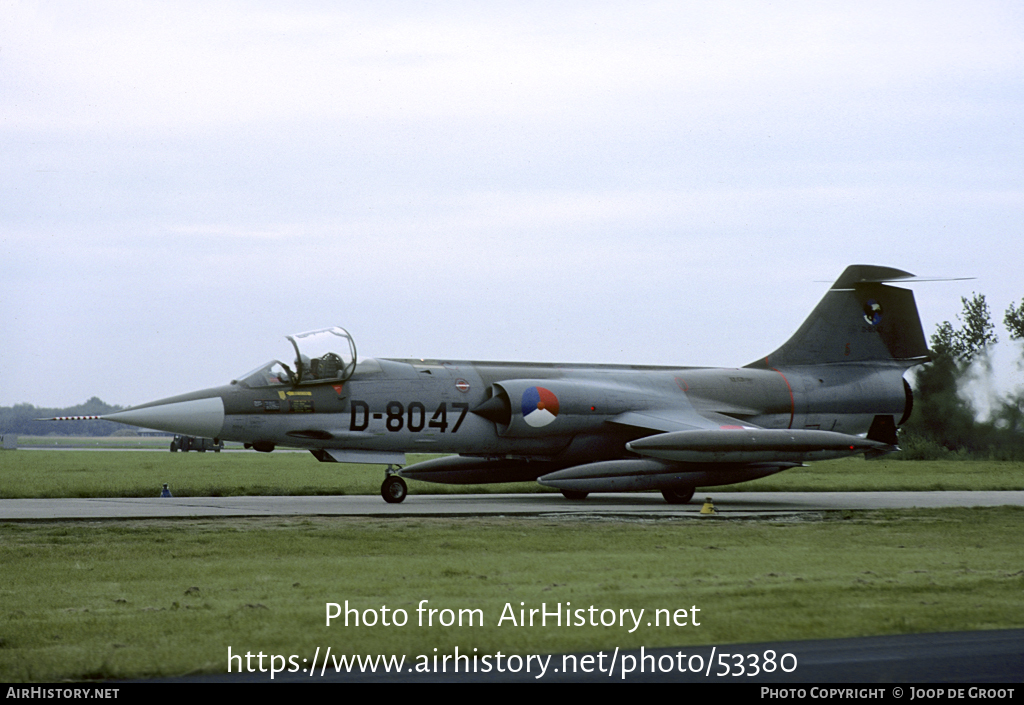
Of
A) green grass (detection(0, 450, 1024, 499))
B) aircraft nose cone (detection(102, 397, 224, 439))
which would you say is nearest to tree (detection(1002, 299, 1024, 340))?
green grass (detection(0, 450, 1024, 499))

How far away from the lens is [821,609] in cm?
893

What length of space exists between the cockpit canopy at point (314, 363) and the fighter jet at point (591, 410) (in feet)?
0.09

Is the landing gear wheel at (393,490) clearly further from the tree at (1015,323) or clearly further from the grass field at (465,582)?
the tree at (1015,323)

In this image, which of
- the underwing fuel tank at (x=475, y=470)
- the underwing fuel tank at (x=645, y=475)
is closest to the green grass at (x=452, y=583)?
the underwing fuel tank at (x=645, y=475)

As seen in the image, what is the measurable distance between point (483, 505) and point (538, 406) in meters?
3.09

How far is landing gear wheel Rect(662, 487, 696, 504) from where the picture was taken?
23.5 meters

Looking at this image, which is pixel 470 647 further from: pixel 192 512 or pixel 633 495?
pixel 633 495

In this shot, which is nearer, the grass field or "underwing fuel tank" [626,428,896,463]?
the grass field

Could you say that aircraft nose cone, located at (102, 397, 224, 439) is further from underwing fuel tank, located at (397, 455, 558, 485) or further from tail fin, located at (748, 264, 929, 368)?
tail fin, located at (748, 264, 929, 368)

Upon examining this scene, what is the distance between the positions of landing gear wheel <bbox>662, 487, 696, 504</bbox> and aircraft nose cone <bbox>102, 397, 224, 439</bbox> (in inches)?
363

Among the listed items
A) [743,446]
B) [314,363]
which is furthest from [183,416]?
[743,446]

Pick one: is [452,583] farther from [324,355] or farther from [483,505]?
[324,355]

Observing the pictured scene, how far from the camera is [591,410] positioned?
81.6 feet

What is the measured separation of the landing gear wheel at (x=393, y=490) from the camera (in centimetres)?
2183
